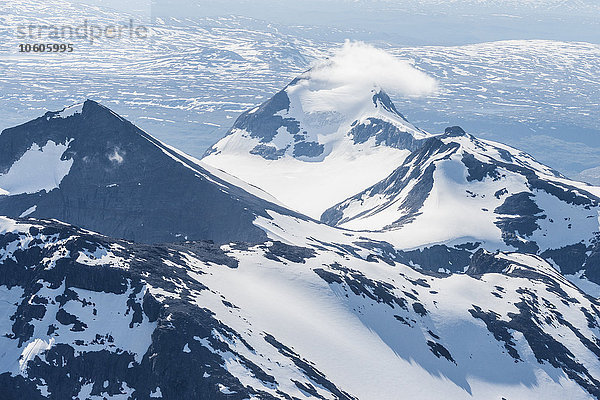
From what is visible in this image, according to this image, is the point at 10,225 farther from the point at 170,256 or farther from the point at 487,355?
the point at 487,355

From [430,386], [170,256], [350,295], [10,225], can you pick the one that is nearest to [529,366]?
[430,386]

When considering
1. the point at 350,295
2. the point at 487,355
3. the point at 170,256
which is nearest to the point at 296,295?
the point at 350,295

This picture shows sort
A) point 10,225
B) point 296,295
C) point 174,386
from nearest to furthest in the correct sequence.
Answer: point 174,386 < point 10,225 < point 296,295

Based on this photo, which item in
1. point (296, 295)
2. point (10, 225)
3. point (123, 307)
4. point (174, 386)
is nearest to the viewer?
point (174, 386)

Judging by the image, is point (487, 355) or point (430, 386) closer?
point (430, 386)

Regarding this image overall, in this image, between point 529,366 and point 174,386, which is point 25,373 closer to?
point 174,386

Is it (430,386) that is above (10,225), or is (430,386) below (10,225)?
below
